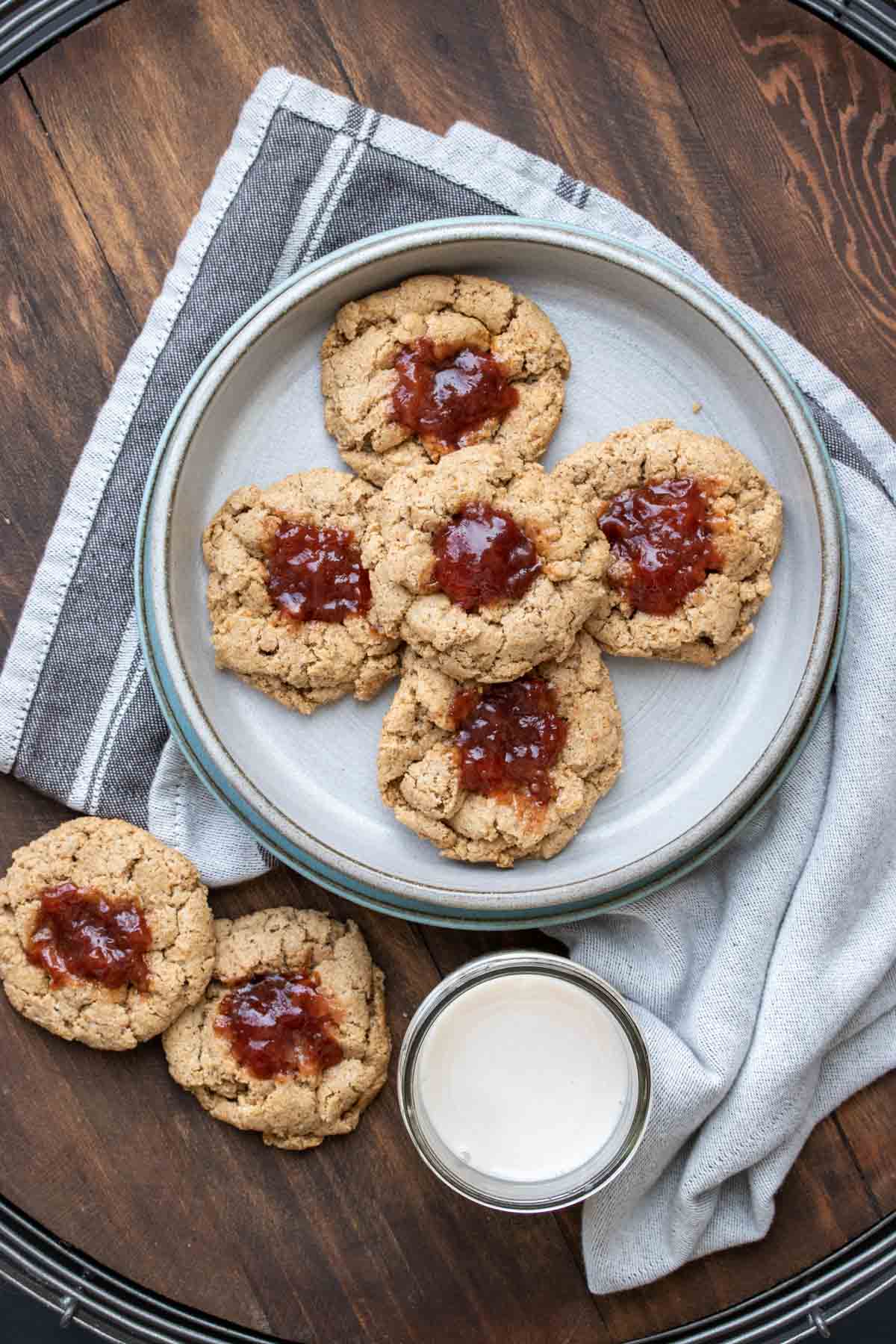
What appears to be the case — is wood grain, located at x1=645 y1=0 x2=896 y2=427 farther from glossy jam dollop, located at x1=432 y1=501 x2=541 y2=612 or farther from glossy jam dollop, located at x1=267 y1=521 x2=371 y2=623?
glossy jam dollop, located at x1=267 y1=521 x2=371 y2=623

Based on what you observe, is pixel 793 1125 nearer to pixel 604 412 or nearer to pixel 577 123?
pixel 604 412

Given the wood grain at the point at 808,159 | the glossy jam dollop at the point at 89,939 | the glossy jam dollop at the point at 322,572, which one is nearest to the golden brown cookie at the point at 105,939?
the glossy jam dollop at the point at 89,939

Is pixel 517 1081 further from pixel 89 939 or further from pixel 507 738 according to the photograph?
pixel 89 939

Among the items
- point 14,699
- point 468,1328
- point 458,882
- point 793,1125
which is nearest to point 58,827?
point 14,699

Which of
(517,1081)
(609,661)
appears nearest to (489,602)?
(609,661)

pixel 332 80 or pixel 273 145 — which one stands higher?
pixel 332 80

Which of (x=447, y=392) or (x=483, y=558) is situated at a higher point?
(x=447, y=392)

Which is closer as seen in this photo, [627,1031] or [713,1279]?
[627,1031]
